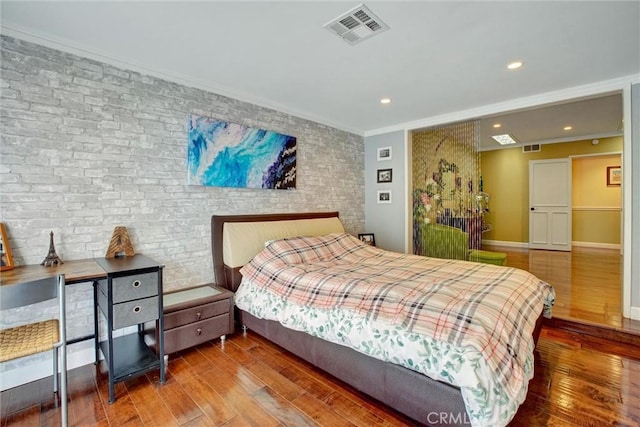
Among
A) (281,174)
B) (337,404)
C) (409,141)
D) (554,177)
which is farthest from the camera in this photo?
(554,177)

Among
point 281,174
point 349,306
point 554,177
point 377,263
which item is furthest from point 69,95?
point 554,177

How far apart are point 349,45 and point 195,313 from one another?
242 centimetres

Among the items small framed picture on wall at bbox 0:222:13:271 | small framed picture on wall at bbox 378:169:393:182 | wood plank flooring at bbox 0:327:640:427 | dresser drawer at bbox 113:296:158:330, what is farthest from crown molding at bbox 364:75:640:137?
small framed picture on wall at bbox 0:222:13:271

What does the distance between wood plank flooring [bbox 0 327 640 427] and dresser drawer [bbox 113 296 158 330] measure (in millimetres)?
470

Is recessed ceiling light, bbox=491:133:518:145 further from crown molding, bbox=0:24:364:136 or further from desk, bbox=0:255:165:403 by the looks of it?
desk, bbox=0:255:165:403

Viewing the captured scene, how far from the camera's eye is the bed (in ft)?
4.56

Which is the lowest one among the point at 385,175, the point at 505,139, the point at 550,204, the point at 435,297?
the point at 435,297

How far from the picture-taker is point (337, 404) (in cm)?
182

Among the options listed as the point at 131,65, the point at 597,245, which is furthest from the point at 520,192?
the point at 131,65

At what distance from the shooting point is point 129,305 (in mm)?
1906

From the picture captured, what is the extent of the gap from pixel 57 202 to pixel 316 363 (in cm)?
220

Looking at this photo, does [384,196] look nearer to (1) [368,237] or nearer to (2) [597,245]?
(1) [368,237]

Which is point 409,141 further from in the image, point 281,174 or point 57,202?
point 57,202

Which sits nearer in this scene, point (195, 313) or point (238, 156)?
point (195, 313)
